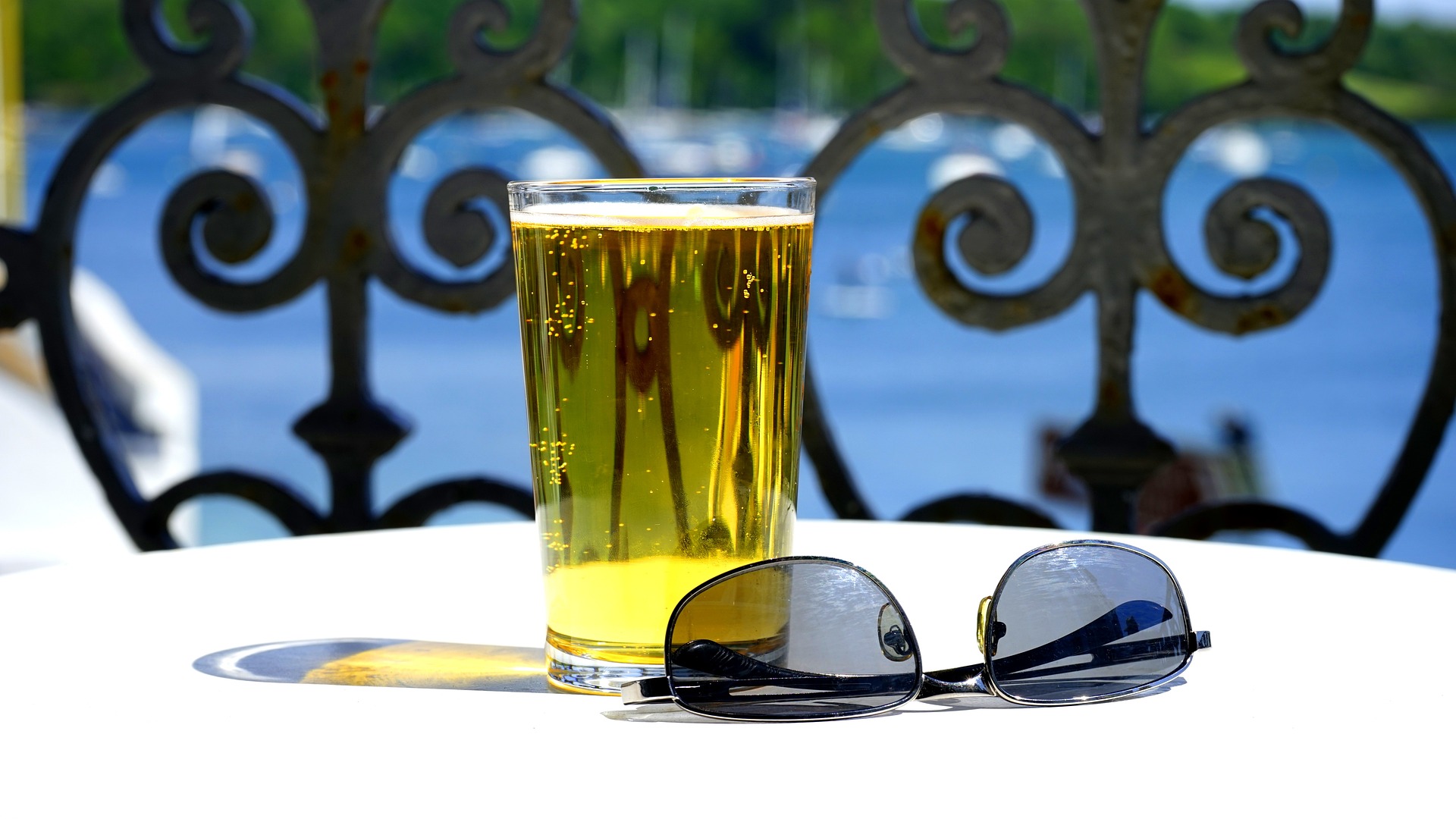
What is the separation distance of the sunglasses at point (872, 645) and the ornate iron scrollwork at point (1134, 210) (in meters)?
0.54

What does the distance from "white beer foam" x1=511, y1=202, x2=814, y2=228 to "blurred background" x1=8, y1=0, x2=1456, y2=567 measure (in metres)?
10.9

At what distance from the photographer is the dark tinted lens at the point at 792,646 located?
569mm

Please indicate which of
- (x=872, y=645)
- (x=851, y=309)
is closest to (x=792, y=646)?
(x=872, y=645)

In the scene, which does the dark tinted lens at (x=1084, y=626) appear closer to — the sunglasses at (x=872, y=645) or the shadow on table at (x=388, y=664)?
the sunglasses at (x=872, y=645)

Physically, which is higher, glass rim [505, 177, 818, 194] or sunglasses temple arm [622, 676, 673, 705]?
glass rim [505, 177, 818, 194]

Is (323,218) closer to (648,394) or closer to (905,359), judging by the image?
(648,394)

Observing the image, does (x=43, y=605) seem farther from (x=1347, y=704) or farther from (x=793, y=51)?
(x=793, y=51)

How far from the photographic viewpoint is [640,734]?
0.53 metres

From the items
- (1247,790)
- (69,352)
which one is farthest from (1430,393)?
(69,352)

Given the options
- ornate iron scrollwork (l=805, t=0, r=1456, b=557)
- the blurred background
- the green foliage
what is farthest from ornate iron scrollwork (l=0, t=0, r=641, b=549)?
the green foliage

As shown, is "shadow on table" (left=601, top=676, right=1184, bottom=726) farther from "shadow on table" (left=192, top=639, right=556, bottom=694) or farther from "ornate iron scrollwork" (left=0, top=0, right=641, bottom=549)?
"ornate iron scrollwork" (left=0, top=0, right=641, bottom=549)

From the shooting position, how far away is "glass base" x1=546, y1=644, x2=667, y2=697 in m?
0.60

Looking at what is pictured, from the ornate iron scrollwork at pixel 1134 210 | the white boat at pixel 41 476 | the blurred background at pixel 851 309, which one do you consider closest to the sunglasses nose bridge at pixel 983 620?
the ornate iron scrollwork at pixel 1134 210

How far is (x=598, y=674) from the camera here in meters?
0.60
